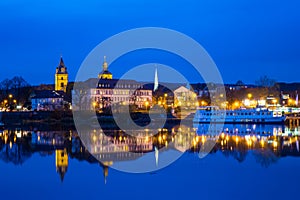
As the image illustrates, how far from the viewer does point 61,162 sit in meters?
17.4

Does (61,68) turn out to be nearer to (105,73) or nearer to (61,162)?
(105,73)

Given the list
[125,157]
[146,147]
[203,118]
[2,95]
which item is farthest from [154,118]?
[125,157]

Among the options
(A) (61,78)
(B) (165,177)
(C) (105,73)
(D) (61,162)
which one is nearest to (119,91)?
(C) (105,73)

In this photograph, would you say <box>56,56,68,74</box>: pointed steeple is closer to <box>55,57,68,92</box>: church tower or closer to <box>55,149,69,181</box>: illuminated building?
<box>55,57,68,92</box>: church tower

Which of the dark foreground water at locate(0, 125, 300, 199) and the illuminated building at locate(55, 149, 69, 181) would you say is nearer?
the dark foreground water at locate(0, 125, 300, 199)

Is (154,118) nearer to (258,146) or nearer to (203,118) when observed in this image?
(203,118)

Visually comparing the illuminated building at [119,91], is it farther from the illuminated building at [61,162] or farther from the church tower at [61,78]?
the illuminated building at [61,162]

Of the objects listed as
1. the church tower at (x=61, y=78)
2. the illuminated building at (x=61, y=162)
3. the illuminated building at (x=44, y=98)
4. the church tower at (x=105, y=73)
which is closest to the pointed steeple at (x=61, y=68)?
the church tower at (x=61, y=78)

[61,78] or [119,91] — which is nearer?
[119,91]

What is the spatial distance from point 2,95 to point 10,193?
6056 cm

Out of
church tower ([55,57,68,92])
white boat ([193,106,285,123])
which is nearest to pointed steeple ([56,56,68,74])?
church tower ([55,57,68,92])

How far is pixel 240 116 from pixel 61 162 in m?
35.7

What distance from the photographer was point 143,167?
51.2 ft

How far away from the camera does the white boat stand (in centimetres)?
4794
